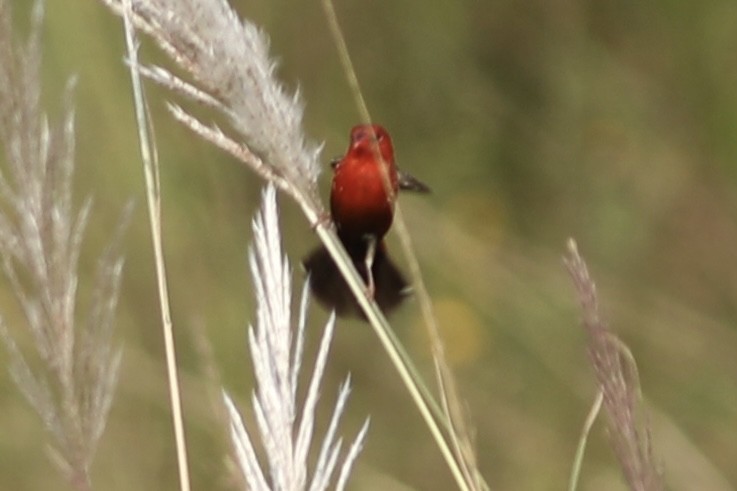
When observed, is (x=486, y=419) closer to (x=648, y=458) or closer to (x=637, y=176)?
(x=637, y=176)

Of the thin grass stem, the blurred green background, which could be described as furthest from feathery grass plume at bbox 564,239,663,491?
the blurred green background

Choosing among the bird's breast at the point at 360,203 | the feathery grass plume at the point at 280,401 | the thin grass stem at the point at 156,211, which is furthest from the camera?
the bird's breast at the point at 360,203

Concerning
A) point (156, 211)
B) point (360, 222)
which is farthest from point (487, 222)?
point (156, 211)

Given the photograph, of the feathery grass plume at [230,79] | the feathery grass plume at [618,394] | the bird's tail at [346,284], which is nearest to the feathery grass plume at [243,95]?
the feathery grass plume at [230,79]

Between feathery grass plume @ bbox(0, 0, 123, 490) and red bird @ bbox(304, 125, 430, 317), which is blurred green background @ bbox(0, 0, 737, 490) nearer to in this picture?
red bird @ bbox(304, 125, 430, 317)

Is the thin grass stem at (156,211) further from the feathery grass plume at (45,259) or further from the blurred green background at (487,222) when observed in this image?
the blurred green background at (487,222)

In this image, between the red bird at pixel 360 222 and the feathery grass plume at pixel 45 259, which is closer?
the feathery grass plume at pixel 45 259

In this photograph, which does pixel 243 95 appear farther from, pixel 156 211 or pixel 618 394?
pixel 618 394
